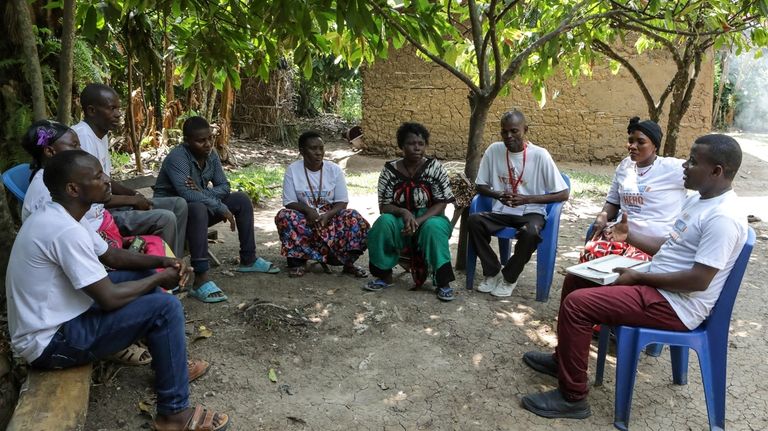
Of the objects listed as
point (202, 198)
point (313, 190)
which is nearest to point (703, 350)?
point (313, 190)

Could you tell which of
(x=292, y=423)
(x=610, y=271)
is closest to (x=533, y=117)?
(x=610, y=271)

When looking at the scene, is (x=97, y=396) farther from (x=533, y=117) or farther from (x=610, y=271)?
(x=533, y=117)

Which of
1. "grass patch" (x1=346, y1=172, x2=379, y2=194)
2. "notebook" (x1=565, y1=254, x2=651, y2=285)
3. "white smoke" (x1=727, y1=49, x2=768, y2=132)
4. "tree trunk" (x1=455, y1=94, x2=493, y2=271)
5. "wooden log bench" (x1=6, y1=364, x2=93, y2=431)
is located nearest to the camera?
"wooden log bench" (x1=6, y1=364, x2=93, y2=431)

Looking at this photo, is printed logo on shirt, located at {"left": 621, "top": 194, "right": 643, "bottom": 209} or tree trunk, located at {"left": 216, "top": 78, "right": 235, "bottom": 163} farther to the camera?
tree trunk, located at {"left": 216, "top": 78, "right": 235, "bottom": 163}

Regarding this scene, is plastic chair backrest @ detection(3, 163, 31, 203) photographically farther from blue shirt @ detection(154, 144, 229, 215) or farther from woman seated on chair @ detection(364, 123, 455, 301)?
woman seated on chair @ detection(364, 123, 455, 301)

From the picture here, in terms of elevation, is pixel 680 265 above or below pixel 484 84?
below

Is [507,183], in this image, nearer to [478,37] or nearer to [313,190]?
[478,37]

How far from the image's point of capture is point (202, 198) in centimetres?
430

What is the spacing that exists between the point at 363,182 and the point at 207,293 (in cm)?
557

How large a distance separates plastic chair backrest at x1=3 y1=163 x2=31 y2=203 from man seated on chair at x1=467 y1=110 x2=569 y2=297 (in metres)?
3.01

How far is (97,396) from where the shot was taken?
282 cm

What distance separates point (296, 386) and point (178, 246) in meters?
1.52

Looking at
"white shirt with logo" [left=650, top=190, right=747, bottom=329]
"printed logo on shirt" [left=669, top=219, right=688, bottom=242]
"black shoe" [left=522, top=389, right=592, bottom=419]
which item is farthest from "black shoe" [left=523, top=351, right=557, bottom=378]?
"printed logo on shirt" [left=669, top=219, right=688, bottom=242]

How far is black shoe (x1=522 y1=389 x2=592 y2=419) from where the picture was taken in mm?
2830
